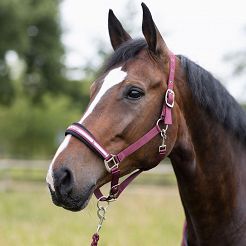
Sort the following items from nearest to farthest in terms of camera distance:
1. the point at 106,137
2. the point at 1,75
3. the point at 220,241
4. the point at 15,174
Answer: the point at 106,137
the point at 220,241
the point at 15,174
the point at 1,75

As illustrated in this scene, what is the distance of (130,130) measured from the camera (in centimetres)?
289

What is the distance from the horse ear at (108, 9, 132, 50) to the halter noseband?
0.53 metres

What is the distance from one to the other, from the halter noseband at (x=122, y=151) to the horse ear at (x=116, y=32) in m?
0.53

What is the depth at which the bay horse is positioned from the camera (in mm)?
2754

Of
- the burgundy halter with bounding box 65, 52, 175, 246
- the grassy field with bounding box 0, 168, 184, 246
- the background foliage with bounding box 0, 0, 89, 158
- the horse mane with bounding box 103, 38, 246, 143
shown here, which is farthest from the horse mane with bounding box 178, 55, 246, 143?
the background foliage with bounding box 0, 0, 89, 158

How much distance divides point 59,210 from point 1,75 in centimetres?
1731

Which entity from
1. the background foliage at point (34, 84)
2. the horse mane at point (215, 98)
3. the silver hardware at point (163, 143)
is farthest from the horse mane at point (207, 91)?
the background foliage at point (34, 84)

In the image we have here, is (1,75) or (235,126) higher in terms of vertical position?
(235,126)

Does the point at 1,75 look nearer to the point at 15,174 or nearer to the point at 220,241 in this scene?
the point at 15,174

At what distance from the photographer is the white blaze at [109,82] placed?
2883mm

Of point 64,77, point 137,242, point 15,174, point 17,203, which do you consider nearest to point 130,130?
point 137,242

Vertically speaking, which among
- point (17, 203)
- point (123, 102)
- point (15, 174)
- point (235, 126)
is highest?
point (123, 102)

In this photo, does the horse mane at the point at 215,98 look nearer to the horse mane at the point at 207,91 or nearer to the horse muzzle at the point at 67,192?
the horse mane at the point at 207,91

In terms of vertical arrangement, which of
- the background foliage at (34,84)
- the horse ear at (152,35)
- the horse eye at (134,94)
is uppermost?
the horse ear at (152,35)
